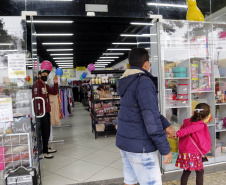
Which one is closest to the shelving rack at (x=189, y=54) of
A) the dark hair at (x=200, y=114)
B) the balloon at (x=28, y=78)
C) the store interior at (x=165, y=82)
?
the store interior at (x=165, y=82)

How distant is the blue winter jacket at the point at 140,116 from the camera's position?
1497mm

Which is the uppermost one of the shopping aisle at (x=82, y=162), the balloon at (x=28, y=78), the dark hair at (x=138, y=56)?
the dark hair at (x=138, y=56)

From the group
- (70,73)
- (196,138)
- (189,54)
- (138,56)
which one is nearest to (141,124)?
(138,56)

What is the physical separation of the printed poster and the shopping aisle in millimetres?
1102

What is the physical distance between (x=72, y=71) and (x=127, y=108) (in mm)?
19867

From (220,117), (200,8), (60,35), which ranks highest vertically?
(60,35)

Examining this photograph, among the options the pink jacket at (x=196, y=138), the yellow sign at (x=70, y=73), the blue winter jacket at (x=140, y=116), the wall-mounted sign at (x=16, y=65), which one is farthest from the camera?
the yellow sign at (x=70, y=73)

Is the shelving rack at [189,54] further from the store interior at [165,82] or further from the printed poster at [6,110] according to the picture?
the printed poster at [6,110]

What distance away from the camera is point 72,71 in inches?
821

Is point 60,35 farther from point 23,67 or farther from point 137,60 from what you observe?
point 137,60

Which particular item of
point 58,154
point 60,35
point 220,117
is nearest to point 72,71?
point 60,35

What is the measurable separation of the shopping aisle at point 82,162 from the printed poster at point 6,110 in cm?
110

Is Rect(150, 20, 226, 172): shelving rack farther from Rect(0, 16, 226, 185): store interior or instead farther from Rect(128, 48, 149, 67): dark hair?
Rect(128, 48, 149, 67): dark hair

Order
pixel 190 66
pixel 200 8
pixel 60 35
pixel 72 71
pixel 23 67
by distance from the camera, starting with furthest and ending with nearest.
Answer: pixel 72 71, pixel 60 35, pixel 200 8, pixel 190 66, pixel 23 67
